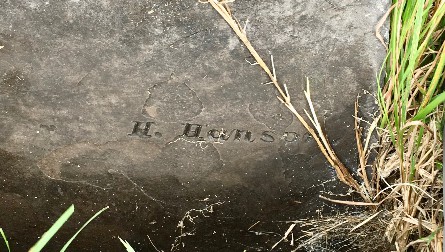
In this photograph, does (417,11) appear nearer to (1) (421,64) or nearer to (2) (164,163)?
(1) (421,64)

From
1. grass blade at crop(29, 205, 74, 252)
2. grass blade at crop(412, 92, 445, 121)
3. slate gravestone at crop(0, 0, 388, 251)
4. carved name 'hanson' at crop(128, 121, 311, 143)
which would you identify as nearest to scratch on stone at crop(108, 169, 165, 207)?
slate gravestone at crop(0, 0, 388, 251)

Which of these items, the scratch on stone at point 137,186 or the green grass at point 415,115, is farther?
the scratch on stone at point 137,186

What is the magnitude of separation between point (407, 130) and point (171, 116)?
0.74 m

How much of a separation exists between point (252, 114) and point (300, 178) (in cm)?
28

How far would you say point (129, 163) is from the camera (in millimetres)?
2078

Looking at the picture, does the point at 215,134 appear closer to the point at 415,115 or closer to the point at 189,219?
the point at 189,219

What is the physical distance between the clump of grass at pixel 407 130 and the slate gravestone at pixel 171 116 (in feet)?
0.12

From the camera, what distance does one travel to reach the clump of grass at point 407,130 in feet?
6.06

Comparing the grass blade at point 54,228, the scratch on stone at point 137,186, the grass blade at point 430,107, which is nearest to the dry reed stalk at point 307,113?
the grass blade at point 430,107

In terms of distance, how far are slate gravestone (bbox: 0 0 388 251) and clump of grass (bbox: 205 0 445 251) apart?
4cm

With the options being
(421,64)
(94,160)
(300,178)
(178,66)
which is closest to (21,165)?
(94,160)

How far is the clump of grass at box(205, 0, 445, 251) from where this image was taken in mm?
1847

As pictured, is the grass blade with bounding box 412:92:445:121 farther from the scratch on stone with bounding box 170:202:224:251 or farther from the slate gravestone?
the scratch on stone with bounding box 170:202:224:251

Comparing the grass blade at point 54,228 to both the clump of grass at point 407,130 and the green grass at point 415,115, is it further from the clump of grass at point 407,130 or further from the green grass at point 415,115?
the green grass at point 415,115
